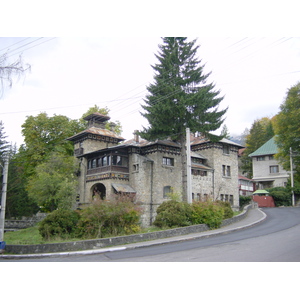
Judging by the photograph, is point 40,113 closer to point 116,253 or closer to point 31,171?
point 31,171

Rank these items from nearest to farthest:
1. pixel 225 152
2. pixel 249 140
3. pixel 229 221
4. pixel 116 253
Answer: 1. pixel 116 253
2. pixel 229 221
3. pixel 225 152
4. pixel 249 140

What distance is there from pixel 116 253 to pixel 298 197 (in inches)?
1392

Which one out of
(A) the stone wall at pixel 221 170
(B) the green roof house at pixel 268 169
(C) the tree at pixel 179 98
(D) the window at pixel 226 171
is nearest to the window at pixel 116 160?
(C) the tree at pixel 179 98

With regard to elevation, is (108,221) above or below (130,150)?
below

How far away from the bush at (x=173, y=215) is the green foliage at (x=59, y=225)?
5.34 meters

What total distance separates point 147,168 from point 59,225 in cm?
1494

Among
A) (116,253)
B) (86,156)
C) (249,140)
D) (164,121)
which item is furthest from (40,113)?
(249,140)

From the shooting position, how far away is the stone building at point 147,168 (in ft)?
106

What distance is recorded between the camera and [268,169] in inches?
2143

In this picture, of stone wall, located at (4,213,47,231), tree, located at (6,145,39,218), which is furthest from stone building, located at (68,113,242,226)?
tree, located at (6,145,39,218)

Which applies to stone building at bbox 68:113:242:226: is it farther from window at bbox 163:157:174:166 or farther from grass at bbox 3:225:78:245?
grass at bbox 3:225:78:245

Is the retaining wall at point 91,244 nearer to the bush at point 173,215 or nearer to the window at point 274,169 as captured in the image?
the bush at point 173,215

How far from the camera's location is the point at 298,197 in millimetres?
42438

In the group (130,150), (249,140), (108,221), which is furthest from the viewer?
(249,140)
